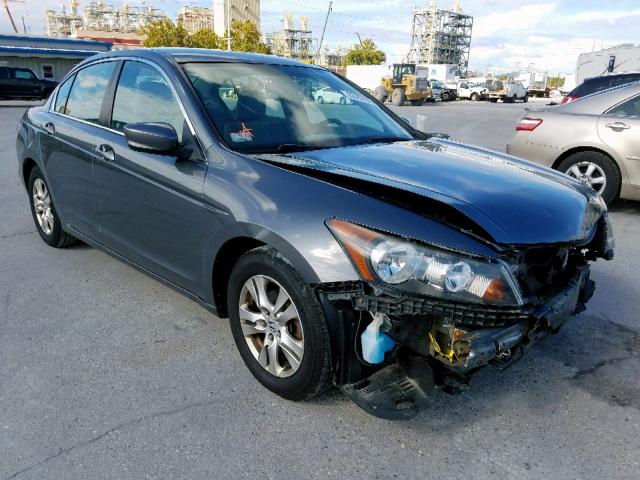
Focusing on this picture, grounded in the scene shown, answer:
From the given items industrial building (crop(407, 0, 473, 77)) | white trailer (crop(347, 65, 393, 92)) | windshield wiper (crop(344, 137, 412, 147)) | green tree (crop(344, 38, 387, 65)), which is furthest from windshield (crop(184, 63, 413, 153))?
industrial building (crop(407, 0, 473, 77))

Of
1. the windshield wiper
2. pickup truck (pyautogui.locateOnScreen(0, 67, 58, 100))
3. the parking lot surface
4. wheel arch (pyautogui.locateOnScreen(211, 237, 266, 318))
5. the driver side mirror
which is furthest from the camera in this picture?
pickup truck (pyautogui.locateOnScreen(0, 67, 58, 100))

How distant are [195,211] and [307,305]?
2.96 feet

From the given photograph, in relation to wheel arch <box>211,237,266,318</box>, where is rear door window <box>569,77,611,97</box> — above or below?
above

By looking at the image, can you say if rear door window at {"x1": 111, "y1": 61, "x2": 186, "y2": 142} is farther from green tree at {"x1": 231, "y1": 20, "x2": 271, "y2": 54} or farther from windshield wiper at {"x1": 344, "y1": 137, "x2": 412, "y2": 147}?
green tree at {"x1": 231, "y1": 20, "x2": 271, "y2": 54}

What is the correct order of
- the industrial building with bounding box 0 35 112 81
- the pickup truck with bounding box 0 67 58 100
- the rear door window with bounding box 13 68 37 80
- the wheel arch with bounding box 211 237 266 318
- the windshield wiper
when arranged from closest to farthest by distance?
the wheel arch with bounding box 211 237 266 318 → the windshield wiper → the pickup truck with bounding box 0 67 58 100 → the rear door window with bounding box 13 68 37 80 → the industrial building with bounding box 0 35 112 81

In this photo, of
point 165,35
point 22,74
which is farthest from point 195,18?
point 22,74

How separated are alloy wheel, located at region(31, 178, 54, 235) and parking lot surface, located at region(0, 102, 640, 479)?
3.95 feet

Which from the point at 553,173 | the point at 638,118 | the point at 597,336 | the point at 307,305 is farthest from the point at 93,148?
the point at 638,118

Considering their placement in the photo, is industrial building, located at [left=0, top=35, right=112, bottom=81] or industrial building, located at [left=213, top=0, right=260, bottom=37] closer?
industrial building, located at [left=0, top=35, right=112, bottom=81]

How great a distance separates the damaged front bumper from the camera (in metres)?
2.09

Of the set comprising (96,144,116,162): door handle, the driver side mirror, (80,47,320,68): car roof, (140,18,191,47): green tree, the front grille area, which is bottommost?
the front grille area

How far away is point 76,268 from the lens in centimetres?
435

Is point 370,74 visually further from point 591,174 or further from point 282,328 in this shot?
point 282,328

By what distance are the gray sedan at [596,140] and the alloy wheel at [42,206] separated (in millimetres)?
5249
